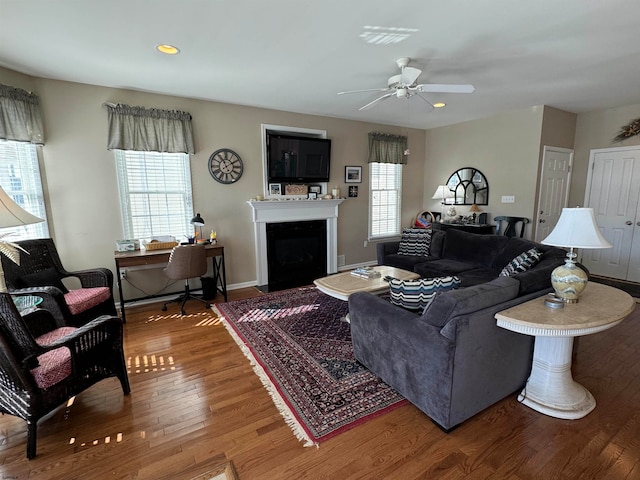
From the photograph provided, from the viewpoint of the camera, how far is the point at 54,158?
11.3ft

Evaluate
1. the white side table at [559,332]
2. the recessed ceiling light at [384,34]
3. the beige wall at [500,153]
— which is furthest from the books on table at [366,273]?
the beige wall at [500,153]

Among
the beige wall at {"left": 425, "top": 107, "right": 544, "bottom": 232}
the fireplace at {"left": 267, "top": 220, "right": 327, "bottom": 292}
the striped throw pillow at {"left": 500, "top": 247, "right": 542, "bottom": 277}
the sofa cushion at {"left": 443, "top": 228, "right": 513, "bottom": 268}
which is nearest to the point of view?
the striped throw pillow at {"left": 500, "top": 247, "right": 542, "bottom": 277}

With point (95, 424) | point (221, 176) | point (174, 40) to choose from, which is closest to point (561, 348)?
point (95, 424)

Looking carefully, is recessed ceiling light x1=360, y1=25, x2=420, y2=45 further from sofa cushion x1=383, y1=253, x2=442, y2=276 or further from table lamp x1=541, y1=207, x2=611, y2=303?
sofa cushion x1=383, y1=253, x2=442, y2=276

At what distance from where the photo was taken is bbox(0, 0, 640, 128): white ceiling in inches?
83.0

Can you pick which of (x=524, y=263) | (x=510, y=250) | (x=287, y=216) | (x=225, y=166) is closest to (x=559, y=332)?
(x=524, y=263)

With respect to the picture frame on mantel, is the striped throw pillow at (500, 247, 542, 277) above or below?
below

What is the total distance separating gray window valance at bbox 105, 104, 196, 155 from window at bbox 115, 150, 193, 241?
156mm

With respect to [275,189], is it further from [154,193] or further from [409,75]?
[409,75]

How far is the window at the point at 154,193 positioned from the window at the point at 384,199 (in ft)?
10.8

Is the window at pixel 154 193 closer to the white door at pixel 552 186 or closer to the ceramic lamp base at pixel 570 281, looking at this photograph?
the ceramic lamp base at pixel 570 281

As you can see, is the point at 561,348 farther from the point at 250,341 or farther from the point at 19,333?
the point at 19,333

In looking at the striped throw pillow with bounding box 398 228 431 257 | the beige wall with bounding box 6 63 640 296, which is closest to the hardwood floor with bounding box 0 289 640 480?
the beige wall with bounding box 6 63 640 296

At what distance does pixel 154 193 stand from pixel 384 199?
13.2ft
